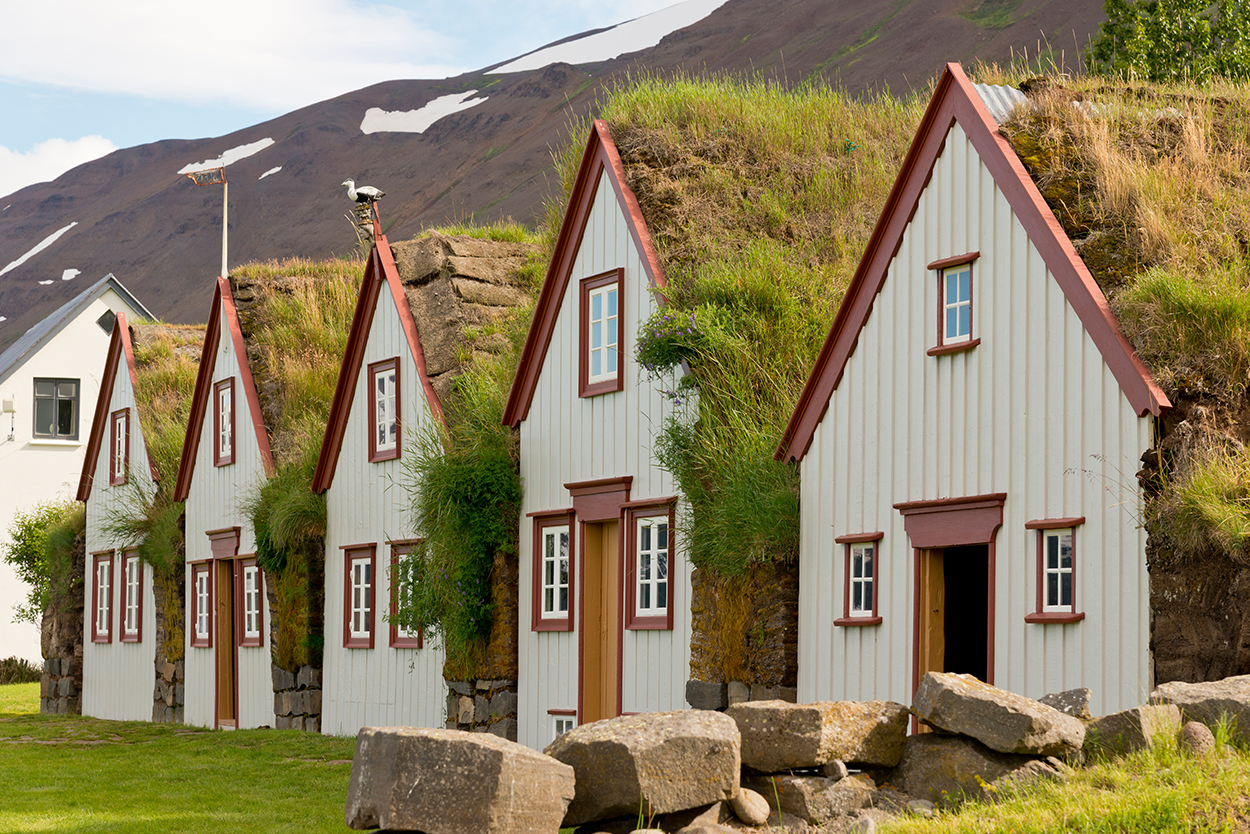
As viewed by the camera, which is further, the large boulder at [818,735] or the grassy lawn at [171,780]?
the grassy lawn at [171,780]

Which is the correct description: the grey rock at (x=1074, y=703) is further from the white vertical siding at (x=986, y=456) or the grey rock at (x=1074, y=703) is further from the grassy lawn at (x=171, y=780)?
the grassy lawn at (x=171, y=780)

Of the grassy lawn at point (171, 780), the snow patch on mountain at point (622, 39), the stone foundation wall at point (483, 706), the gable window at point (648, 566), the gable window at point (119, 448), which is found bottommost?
the grassy lawn at point (171, 780)

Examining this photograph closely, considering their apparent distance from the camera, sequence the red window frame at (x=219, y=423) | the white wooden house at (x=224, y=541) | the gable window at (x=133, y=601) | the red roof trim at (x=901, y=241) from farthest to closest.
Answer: the gable window at (x=133, y=601), the red window frame at (x=219, y=423), the white wooden house at (x=224, y=541), the red roof trim at (x=901, y=241)

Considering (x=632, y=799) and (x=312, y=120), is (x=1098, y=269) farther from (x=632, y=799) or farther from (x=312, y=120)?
(x=312, y=120)

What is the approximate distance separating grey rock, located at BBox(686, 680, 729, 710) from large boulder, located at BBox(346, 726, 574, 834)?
6.14m

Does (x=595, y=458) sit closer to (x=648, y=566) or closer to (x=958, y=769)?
(x=648, y=566)

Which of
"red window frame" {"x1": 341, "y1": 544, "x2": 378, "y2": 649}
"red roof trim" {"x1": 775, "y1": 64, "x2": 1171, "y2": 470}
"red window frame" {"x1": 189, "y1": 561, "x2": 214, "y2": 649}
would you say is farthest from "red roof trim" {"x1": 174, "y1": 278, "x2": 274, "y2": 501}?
"red roof trim" {"x1": 775, "y1": 64, "x2": 1171, "y2": 470}

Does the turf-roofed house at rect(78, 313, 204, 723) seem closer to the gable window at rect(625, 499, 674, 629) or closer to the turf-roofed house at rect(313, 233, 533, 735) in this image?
the turf-roofed house at rect(313, 233, 533, 735)

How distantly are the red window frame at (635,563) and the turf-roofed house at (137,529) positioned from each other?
44.9 ft

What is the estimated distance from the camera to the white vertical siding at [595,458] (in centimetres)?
1595

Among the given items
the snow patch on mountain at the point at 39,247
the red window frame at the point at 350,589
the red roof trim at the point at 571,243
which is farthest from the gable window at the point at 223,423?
the snow patch on mountain at the point at 39,247

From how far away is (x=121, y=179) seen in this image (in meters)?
182

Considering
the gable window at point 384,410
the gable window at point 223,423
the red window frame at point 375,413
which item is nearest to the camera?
the red window frame at point 375,413

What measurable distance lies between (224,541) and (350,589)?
465cm
